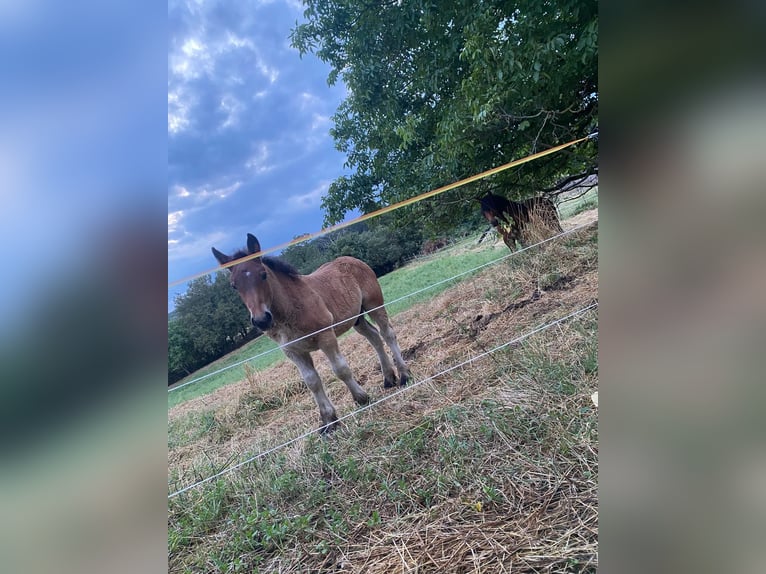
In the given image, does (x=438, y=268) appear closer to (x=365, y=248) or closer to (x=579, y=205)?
(x=365, y=248)

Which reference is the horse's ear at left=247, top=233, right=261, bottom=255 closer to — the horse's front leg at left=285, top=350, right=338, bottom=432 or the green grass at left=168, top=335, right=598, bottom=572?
the horse's front leg at left=285, top=350, right=338, bottom=432

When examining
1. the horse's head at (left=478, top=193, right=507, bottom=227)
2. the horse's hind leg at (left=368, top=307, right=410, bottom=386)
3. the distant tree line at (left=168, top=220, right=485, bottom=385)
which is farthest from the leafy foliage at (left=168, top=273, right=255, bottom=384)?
the horse's head at (left=478, top=193, right=507, bottom=227)

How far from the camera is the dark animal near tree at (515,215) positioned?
8.26 ft

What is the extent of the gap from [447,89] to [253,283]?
68.3 inches

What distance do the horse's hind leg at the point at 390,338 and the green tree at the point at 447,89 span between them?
2.25ft

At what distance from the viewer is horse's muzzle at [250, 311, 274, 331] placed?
69.4 inches

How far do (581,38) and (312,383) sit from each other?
241cm

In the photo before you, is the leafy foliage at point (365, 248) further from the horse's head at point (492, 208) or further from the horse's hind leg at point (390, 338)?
the horse's head at point (492, 208)

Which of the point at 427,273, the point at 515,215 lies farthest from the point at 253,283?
the point at 515,215

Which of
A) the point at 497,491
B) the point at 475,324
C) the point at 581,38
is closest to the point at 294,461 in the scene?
the point at 497,491
